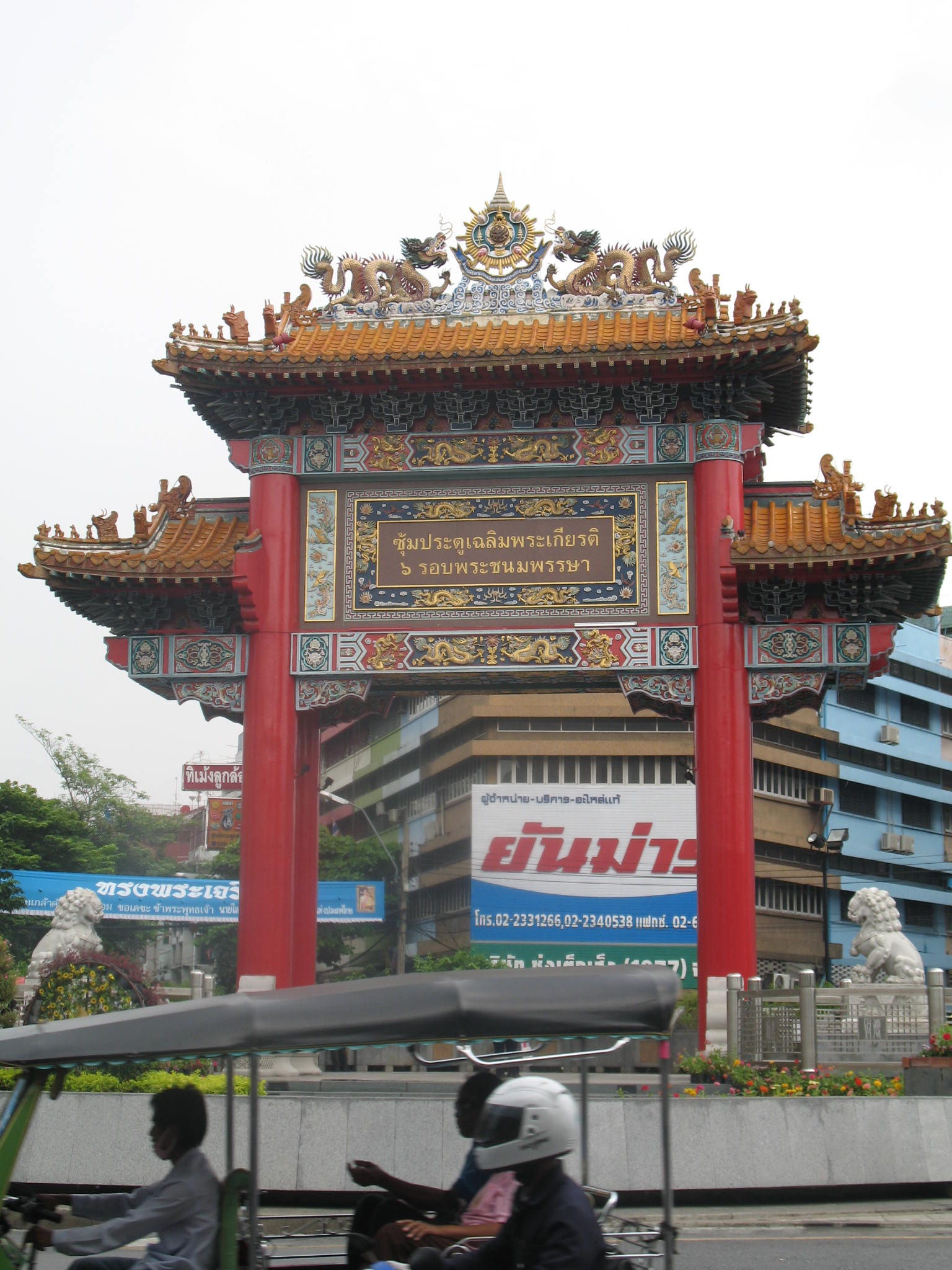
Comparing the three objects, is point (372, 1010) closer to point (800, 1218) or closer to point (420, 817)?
point (800, 1218)

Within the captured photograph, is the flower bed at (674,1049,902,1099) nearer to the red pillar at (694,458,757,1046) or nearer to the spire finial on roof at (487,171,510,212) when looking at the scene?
the red pillar at (694,458,757,1046)

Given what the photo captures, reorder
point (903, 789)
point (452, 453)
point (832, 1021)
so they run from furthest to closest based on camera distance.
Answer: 1. point (903, 789)
2. point (452, 453)
3. point (832, 1021)

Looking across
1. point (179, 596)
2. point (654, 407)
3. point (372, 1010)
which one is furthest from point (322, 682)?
point (372, 1010)

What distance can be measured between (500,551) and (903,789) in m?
54.4

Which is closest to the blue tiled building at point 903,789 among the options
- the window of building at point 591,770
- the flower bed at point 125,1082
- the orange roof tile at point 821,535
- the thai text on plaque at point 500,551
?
the window of building at point 591,770

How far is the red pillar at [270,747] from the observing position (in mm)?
20766

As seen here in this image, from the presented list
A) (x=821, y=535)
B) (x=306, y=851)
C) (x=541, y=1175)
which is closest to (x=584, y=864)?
(x=306, y=851)

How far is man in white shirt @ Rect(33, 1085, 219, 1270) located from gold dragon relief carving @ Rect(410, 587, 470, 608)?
14.1 metres

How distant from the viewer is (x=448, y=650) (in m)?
21.2

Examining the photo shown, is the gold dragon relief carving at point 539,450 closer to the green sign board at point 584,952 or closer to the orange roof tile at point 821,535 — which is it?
the orange roof tile at point 821,535

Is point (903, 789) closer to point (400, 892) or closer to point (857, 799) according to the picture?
point (857, 799)

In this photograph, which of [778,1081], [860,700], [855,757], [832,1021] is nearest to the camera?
[778,1081]

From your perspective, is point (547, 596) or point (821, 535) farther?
point (547, 596)

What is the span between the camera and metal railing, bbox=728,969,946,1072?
60.1 ft
